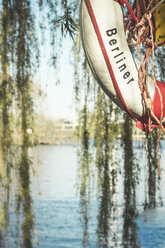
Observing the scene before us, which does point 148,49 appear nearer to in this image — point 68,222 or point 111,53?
point 111,53

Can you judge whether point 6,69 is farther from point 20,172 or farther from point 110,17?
point 110,17

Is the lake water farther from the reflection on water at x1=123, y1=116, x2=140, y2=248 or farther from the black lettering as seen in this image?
the black lettering

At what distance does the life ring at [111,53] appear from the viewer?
3.74 feet

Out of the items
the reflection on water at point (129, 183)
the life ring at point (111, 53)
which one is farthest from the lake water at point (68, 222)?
the life ring at point (111, 53)

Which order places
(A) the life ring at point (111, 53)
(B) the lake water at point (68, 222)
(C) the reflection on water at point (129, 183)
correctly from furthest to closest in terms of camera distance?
(B) the lake water at point (68, 222)
(C) the reflection on water at point (129, 183)
(A) the life ring at point (111, 53)

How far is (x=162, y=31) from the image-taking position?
1242mm

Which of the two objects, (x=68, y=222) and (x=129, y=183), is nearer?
(x=129, y=183)

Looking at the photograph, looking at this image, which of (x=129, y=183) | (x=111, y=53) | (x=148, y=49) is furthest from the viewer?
(x=129, y=183)

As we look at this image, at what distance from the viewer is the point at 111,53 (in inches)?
44.8

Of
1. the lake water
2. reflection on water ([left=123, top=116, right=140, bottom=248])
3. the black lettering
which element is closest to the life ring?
the black lettering

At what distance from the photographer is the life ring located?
114cm

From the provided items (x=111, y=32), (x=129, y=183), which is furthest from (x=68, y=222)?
(x=111, y=32)

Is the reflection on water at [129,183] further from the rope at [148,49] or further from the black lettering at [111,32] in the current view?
the black lettering at [111,32]

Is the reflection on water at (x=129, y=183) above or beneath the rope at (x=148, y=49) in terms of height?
beneath
